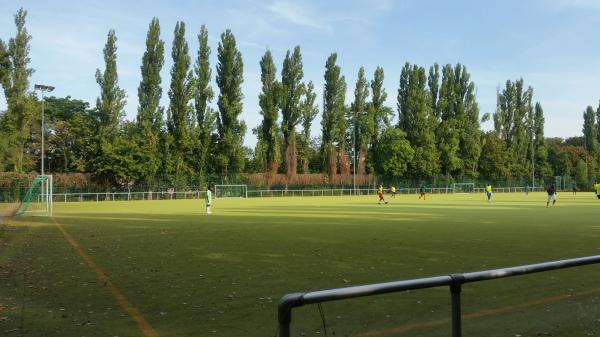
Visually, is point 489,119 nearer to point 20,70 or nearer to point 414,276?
point 20,70

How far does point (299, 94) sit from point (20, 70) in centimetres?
3493

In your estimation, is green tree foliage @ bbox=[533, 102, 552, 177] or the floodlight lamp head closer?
the floodlight lamp head

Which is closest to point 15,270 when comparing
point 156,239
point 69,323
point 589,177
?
point 69,323

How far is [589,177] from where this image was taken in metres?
95.3

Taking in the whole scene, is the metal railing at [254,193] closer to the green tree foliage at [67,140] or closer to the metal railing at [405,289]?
the green tree foliage at [67,140]

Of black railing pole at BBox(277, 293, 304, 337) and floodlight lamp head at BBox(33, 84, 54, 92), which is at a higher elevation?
floodlight lamp head at BBox(33, 84, 54, 92)

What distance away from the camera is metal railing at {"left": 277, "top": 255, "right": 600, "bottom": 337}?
9.02 feet

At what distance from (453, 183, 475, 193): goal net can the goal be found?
119 feet

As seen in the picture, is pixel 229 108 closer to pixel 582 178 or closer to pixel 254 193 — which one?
pixel 254 193

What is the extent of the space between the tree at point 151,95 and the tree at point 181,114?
150 cm

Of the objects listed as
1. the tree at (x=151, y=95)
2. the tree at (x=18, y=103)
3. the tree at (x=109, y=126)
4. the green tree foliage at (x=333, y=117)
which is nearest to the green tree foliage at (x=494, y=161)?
the green tree foliage at (x=333, y=117)

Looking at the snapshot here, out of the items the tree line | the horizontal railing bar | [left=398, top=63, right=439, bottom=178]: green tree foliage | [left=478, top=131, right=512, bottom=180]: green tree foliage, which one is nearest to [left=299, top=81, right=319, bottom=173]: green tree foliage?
the tree line

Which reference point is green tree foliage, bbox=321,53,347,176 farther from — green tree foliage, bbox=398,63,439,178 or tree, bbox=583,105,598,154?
tree, bbox=583,105,598,154

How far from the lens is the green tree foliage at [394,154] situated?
251 feet
